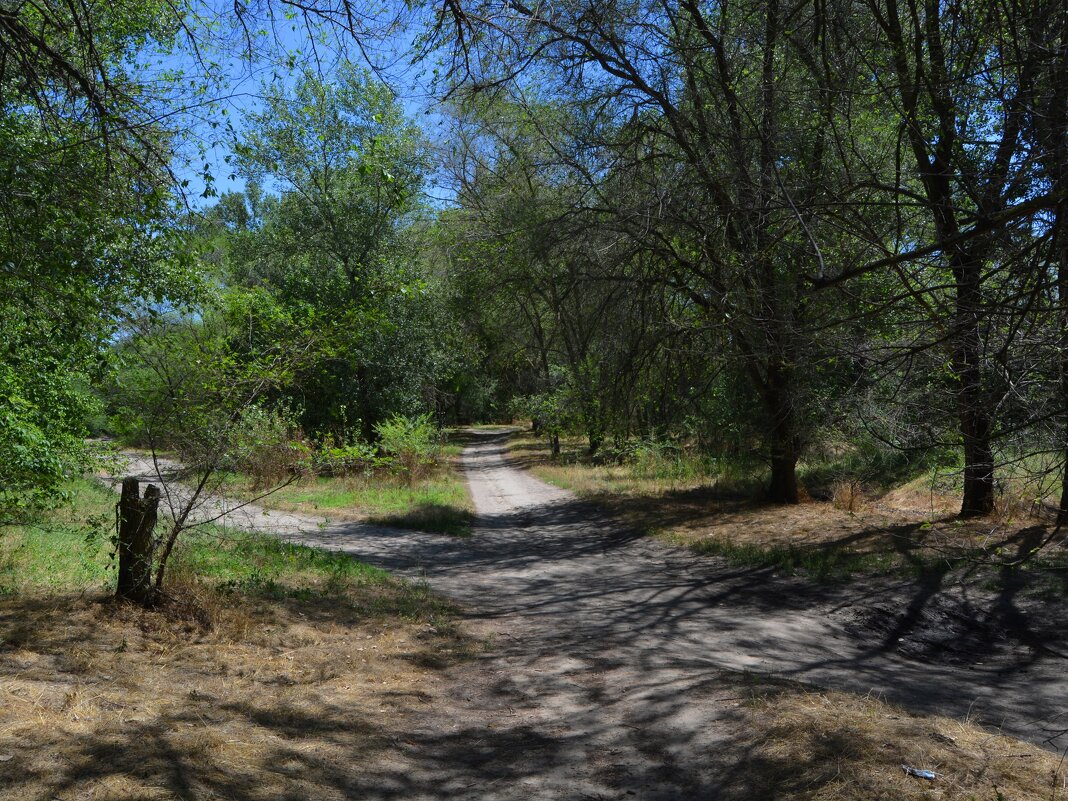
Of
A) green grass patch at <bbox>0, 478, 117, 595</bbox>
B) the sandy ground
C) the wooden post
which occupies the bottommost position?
the sandy ground

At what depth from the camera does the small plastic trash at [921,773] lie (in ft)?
12.8

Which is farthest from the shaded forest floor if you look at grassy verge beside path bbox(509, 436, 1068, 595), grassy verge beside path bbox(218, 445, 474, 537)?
grassy verge beside path bbox(218, 445, 474, 537)

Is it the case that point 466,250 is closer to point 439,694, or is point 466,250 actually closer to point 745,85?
point 745,85

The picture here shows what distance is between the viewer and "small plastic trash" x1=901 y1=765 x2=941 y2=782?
12.8 feet

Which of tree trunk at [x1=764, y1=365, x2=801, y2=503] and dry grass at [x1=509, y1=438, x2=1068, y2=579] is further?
tree trunk at [x1=764, y1=365, x2=801, y2=503]

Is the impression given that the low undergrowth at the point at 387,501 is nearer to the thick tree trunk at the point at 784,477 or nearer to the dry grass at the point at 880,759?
the thick tree trunk at the point at 784,477

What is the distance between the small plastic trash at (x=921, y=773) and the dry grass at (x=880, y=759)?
0.02 m

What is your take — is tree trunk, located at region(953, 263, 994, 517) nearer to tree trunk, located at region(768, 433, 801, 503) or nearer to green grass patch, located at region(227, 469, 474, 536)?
tree trunk, located at region(768, 433, 801, 503)

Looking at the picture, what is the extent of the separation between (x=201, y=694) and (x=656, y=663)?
3717 millimetres

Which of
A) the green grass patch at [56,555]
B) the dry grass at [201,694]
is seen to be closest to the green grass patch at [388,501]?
the green grass patch at [56,555]

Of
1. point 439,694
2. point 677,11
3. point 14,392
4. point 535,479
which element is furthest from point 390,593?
point 535,479

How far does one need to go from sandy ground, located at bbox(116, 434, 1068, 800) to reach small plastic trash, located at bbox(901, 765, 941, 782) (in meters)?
0.88

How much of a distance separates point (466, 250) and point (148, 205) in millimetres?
11271

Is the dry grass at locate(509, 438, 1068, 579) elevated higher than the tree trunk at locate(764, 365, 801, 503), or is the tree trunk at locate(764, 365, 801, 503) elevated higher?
the tree trunk at locate(764, 365, 801, 503)
